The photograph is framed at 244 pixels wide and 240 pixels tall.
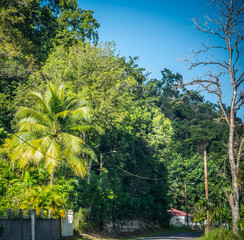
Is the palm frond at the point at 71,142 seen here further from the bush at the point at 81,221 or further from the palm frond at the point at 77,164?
the bush at the point at 81,221

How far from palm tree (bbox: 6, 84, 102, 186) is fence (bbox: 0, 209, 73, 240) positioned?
11.6 feet

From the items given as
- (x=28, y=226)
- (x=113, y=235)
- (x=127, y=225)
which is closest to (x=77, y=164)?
(x=28, y=226)

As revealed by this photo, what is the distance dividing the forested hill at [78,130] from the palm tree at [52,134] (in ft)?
0.22

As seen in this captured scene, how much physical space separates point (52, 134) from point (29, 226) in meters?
7.80

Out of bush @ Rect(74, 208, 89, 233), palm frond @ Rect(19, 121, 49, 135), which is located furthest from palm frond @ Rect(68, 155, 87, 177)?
bush @ Rect(74, 208, 89, 233)

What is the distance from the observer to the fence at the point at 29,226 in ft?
52.1

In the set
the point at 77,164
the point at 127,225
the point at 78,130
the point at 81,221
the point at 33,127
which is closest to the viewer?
the point at 77,164

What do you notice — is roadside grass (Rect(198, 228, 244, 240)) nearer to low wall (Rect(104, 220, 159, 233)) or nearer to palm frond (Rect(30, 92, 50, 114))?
palm frond (Rect(30, 92, 50, 114))

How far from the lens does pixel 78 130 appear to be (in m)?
25.7

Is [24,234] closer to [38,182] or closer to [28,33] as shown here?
[38,182]

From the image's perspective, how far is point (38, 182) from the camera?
2705cm

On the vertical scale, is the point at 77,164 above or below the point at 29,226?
above

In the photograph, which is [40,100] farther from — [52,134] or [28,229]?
[28,229]

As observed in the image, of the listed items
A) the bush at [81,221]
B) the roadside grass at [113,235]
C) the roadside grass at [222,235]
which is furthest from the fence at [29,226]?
the roadside grass at [222,235]
